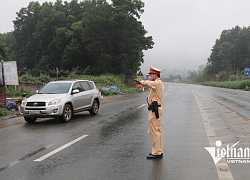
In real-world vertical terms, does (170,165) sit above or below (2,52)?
below

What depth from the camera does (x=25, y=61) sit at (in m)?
58.2

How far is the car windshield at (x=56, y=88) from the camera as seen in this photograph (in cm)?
1212

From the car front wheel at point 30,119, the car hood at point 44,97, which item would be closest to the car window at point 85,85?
the car hood at point 44,97

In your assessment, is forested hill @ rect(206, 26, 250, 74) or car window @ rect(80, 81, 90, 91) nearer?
car window @ rect(80, 81, 90, 91)

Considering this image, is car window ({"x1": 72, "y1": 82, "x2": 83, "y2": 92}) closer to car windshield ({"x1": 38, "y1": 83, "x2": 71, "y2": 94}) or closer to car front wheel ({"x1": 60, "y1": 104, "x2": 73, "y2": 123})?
car windshield ({"x1": 38, "y1": 83, "x2": 71, "y2": 94})

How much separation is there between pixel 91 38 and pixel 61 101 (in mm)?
32948

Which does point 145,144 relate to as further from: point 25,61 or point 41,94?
point 25,61

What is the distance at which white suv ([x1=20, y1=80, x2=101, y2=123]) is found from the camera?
10891 millimetres

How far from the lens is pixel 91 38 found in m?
43.0

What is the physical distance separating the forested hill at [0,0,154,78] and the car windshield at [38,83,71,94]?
1062 inches

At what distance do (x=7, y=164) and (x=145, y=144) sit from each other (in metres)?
3.24

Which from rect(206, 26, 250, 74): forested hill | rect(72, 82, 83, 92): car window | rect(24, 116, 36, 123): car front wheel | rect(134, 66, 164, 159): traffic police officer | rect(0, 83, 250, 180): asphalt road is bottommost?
rect(0, 83, 250, 180): asphalt road

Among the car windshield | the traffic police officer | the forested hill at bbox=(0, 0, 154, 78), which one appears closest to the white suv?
the car windshield

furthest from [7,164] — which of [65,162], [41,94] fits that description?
[41,94]
